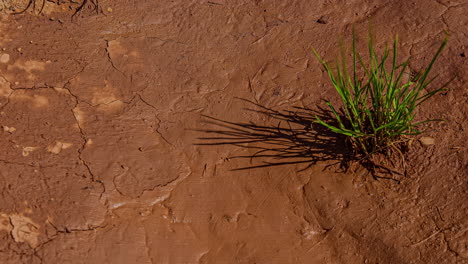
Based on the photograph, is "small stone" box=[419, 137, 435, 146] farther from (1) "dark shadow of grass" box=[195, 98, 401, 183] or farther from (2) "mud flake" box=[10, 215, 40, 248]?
(2) "mud flake" box=[10, 215, 40, 248]

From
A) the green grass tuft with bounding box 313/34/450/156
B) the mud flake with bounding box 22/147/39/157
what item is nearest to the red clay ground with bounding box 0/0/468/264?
the mud flake with bounding box 22/147/39/157

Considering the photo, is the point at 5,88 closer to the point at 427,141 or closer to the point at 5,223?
the point at 5,223

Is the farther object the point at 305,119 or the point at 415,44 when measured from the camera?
the point at 415,44

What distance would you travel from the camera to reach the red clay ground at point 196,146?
2594mm

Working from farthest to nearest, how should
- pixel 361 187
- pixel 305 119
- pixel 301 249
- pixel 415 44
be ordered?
1. pixel 415 44
2. pixel 305 119
3. pixel 361 187
4. pixel 301 249

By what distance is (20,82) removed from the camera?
3232mm

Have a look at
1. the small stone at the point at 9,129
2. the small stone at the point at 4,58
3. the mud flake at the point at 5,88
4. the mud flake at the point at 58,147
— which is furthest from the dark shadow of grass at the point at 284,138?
the small stone at the point at 4,58

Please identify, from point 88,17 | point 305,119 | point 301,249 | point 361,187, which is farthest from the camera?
point 88,17

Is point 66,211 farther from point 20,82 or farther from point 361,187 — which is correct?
point 361,187

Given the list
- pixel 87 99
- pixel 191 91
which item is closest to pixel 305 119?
pixel 191 91

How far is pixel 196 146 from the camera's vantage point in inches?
118

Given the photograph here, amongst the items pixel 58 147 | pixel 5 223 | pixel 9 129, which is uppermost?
pixel 9 129

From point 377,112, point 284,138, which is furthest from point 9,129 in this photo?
point 377,112

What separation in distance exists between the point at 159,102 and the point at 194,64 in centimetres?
42
